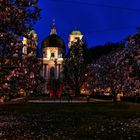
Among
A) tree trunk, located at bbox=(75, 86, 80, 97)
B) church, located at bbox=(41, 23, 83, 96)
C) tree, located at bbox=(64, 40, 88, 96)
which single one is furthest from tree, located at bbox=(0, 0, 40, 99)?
church, located at bbox=(41, 23, 83, 96)

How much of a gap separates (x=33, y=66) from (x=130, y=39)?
7874 mm

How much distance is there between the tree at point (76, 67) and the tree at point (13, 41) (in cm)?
8511

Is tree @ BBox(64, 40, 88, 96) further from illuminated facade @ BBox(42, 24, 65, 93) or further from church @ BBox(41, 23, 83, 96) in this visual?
illuminated facade @ BBox(42, 24, 65, 93)

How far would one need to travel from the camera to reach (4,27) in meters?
19.8

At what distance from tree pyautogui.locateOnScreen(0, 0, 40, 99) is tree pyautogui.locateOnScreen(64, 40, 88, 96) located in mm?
85106

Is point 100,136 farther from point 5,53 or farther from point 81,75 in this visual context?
point 81,75

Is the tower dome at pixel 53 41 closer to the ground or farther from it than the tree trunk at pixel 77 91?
farther from it

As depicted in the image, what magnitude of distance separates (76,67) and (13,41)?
87.2m

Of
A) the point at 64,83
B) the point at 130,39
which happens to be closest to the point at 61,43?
the point at 64,83

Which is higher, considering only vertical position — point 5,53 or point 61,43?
point 61,43

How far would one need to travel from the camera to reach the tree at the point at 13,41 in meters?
19.6

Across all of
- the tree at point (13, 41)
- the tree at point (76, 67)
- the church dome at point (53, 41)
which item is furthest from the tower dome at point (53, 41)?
the tree at point (13, 41)

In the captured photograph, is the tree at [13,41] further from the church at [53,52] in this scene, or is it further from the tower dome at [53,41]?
the tower dome at [53,41]

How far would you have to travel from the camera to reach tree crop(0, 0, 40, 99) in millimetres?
19633
